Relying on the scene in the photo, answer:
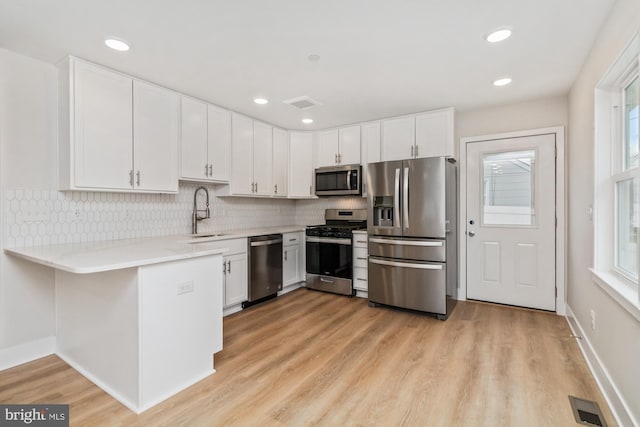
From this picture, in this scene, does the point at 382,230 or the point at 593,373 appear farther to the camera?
the point at 382,230

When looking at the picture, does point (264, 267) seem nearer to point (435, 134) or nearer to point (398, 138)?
point (398, 138)

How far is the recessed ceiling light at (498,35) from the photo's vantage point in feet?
6.92

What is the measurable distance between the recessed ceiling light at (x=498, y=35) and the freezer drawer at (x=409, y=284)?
2.06 metres

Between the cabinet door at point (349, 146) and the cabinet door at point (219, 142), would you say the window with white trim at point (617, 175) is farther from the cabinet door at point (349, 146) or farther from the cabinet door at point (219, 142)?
the cabinet door at point (219, 142)

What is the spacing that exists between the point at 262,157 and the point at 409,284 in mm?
2456

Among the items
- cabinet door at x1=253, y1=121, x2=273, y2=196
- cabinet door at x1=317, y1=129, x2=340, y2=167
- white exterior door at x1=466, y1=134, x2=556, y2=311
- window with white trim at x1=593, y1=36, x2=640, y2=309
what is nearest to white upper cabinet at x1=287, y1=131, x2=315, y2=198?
cabinet door at x1=317, y1=129, x2=340, y2=167

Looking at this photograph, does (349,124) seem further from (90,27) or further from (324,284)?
(90,27)

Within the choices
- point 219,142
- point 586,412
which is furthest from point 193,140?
point 586,412

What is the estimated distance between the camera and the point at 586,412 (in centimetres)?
179

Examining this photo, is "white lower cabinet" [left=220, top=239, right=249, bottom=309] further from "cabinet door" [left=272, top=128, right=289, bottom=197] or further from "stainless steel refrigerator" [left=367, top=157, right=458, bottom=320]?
"stainless steel refrigerator" [left=367, top=157, right=458, bottom=320]

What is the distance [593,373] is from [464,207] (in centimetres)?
205

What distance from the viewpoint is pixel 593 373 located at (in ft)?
7.13

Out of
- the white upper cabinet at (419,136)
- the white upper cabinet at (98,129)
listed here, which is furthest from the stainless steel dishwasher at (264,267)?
the white upper cabinet at (419,136)

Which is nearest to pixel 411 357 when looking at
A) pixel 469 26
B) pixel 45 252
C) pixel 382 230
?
pixel 382 230
